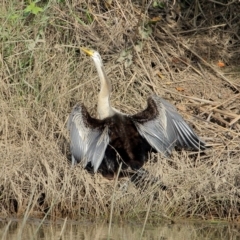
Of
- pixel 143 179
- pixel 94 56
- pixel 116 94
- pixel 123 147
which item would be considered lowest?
pixel 143 179

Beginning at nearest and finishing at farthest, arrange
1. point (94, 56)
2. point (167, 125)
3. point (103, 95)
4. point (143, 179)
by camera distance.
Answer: point (143, 179) < point (167, 125) < point (103, 95) < point (94, 56)

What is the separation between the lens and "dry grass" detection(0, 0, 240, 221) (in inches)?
278

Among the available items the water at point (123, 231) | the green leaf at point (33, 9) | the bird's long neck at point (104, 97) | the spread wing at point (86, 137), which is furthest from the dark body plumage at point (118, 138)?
the green leaf at point (33, 9)

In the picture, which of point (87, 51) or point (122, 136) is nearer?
point (122, 136)

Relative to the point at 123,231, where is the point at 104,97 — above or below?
above

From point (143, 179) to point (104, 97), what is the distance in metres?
0.92

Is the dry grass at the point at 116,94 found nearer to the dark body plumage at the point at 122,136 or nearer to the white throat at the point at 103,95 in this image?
the dark body plumage at the point at 122,136

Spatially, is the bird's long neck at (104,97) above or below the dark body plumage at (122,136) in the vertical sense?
above

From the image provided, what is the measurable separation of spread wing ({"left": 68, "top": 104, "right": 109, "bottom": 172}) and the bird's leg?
36 centimetres

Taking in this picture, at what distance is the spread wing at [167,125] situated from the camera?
24.7 feet

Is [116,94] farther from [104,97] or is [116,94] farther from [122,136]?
[122,136]

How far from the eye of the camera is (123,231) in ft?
21.9

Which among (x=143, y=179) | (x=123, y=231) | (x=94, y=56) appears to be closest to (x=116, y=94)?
(x=94, y=56)

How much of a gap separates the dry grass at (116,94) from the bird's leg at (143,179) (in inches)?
2.3
